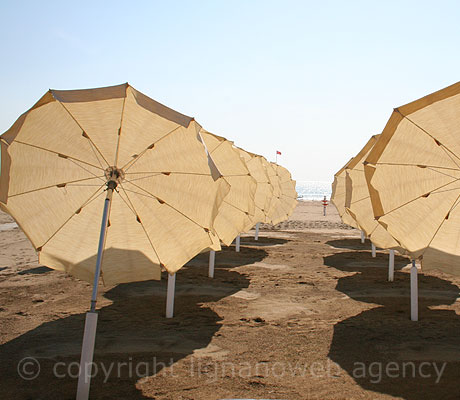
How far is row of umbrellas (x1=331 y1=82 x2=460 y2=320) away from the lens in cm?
593

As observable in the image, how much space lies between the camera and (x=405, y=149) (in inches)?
243

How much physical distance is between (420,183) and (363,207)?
441cm

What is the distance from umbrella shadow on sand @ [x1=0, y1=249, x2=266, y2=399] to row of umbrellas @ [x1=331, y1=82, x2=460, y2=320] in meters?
3.39

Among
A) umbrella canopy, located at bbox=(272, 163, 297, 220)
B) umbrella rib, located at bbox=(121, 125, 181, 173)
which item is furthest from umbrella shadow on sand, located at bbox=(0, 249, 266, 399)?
umbrella canopy, located at bbox=(272, 163, 297, 220)

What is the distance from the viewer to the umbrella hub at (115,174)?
4.88m

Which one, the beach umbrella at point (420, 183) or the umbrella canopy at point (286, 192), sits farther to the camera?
the umbrella canopy at point (286, 192)

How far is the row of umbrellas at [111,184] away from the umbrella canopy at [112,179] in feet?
0.04

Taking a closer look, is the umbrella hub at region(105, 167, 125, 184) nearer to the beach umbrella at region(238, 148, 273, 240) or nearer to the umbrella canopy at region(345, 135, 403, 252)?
the umbrella canopy at region(345, 135, 403, 252)

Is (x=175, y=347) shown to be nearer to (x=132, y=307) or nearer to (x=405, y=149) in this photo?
(x=132, y=307)

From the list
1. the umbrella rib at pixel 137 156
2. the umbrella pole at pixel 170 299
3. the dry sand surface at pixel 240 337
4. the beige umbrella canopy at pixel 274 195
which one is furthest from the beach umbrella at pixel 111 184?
the beige umbrella canopy at pixel 274 195

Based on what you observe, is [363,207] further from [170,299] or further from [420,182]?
[170,299]

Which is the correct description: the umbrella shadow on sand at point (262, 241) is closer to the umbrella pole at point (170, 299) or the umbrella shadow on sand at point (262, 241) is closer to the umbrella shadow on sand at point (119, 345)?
the umbrella shadow on sand at point (119, 345)

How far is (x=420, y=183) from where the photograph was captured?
625 cm

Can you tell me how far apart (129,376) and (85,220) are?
205 centimetres
